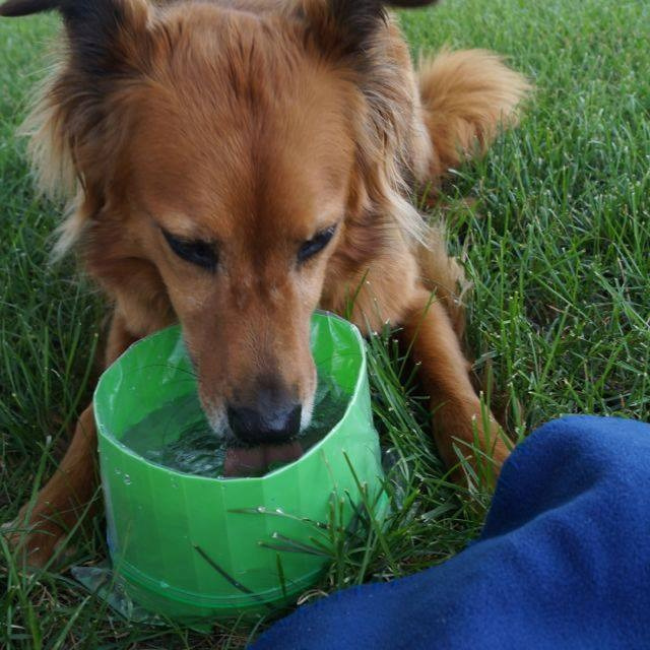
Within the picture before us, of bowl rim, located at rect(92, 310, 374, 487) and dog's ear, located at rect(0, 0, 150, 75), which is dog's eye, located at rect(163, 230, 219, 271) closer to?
bowl rim, located at rect(92, 310, 374, 487)

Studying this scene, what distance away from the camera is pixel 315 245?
80.6 inches

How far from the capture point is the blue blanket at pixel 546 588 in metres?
1.37

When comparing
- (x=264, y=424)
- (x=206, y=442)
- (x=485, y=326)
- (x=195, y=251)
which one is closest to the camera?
(x=264, y=424)

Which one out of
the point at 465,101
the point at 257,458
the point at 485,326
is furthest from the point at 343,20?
the point at 465,101

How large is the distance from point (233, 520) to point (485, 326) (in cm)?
116

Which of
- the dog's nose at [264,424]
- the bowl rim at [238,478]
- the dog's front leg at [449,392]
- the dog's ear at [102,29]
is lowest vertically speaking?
the dog's front leg at [449,392]

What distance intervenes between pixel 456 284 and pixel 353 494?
41.8 inches

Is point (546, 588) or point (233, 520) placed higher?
point (546, 588)

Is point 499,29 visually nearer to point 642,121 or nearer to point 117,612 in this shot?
point 642,121

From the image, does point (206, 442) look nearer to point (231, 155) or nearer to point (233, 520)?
point (233, 520)

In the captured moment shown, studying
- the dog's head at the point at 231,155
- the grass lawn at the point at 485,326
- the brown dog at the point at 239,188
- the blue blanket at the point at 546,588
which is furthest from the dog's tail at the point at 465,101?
the blue blanket at the point at 546,588

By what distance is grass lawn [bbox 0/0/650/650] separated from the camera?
1816 millimetres

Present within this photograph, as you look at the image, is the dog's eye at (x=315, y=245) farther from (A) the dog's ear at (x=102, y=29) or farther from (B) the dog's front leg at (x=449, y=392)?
(A) the dog's ear at (x=102, y=29)

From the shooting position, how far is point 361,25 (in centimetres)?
214
